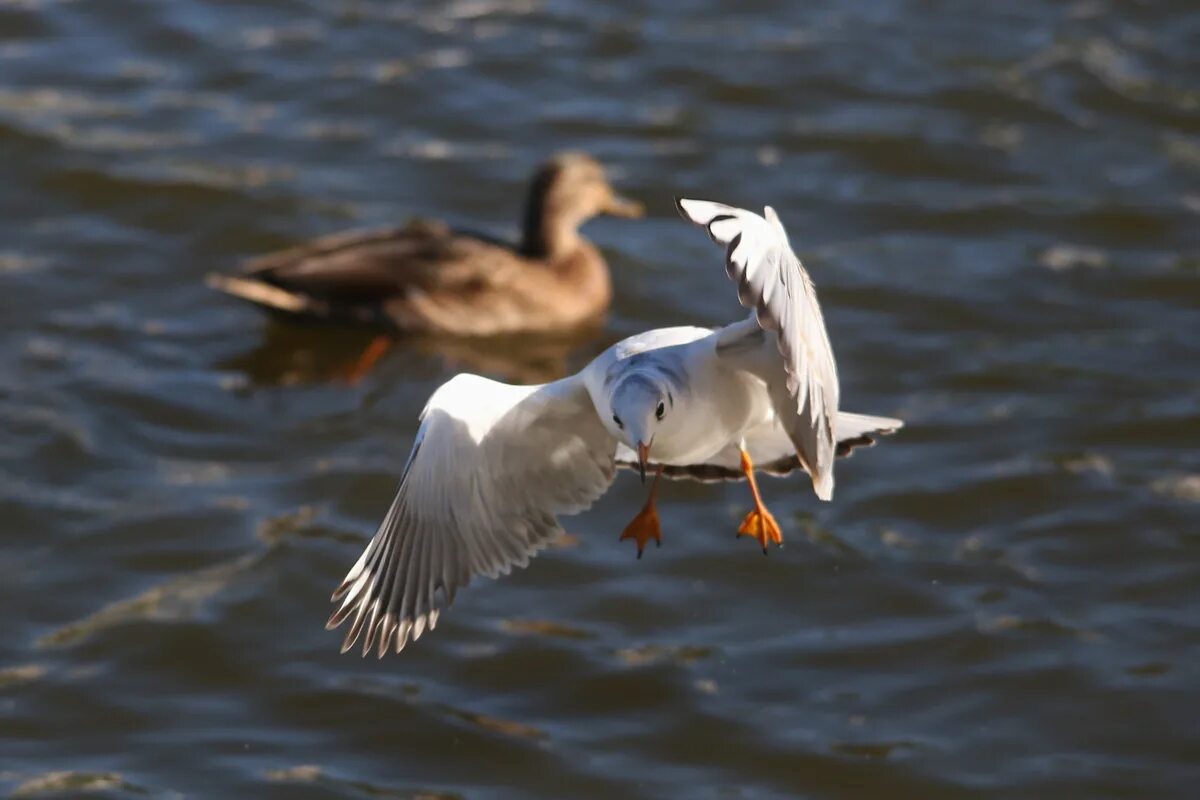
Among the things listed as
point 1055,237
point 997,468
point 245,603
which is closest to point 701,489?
point 997,468

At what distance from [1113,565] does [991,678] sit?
861mm

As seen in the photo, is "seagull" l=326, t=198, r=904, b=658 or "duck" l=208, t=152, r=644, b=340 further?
"duck" l=208, t=152, r=644, b=340

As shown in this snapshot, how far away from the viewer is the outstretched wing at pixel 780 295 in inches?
185

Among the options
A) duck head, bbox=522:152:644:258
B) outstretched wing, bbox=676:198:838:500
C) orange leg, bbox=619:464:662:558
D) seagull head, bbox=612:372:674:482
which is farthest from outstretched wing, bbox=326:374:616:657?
duck head, bbox=522:152:644:258

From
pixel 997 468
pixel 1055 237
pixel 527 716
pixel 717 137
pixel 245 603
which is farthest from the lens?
pixel 717 137

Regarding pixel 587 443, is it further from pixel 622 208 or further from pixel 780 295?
pixel 622 208

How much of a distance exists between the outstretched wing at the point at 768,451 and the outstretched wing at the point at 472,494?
221 mm

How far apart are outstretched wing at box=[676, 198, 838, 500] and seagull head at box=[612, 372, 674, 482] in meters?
0.38

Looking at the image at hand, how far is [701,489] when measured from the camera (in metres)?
8.27

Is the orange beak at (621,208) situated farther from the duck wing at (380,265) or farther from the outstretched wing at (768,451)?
the outstretched wing at (768,451)

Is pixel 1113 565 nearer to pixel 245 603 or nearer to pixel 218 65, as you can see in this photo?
pixel 245 603

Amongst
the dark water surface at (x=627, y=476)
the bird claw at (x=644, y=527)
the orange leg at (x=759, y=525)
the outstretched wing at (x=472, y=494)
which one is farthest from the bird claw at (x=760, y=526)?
the dark water surface at (x=627, y=476)

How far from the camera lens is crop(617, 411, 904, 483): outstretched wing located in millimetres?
6176

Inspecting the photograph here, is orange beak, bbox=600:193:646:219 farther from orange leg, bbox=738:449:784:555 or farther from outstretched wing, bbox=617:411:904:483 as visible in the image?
orange leg, bbox=738:449:784:555
